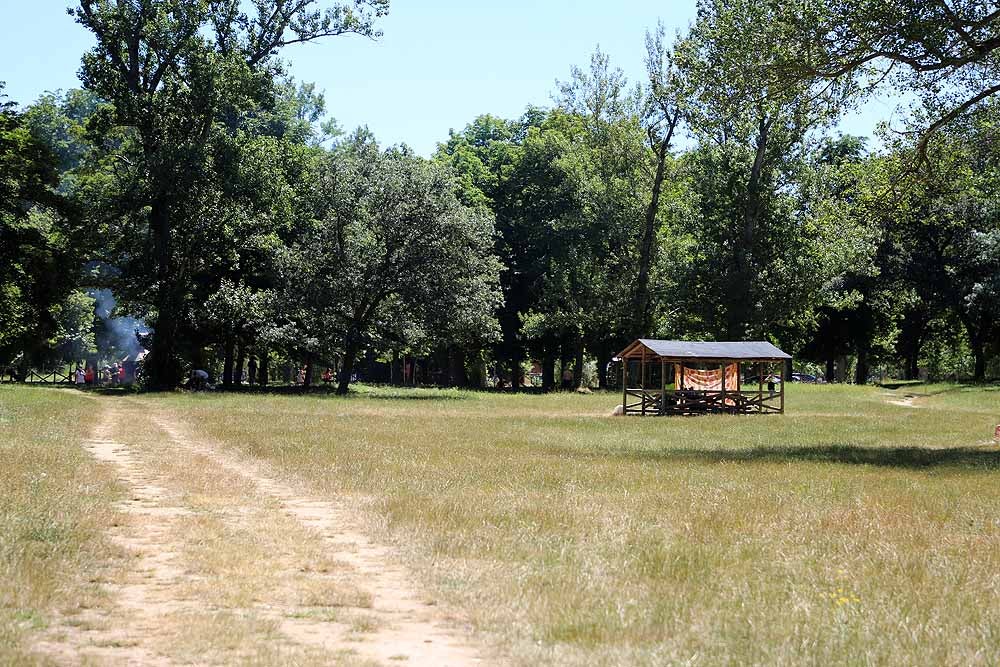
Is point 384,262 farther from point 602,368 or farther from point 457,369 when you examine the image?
point 457,369

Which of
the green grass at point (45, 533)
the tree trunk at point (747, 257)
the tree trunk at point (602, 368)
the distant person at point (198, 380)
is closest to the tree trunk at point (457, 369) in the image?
the tree trunk at point (602, 368)

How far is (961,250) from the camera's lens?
7750 centimetres

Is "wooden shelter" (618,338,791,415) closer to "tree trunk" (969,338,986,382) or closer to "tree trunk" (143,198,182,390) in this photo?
"tree trunk" (143,198,182,390)

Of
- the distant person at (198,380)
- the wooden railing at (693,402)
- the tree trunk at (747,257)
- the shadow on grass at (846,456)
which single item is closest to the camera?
the shadow on grass at (846,456)

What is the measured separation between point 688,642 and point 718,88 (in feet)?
70.6

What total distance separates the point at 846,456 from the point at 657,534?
46.9 ft

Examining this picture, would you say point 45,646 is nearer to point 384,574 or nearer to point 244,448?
point 384,574

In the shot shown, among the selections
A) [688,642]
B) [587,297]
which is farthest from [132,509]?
[587,297]

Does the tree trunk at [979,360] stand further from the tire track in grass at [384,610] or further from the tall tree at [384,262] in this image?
the tire track in grass at [384,610]

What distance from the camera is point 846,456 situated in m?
25.6

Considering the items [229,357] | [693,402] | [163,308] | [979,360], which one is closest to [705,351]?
[693,402]

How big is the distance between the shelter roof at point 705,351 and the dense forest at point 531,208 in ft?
22.8

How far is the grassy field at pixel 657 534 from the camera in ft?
26.7

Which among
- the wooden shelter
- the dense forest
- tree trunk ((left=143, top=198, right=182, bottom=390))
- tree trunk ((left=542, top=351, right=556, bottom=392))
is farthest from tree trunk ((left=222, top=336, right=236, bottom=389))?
the wooden shelter
